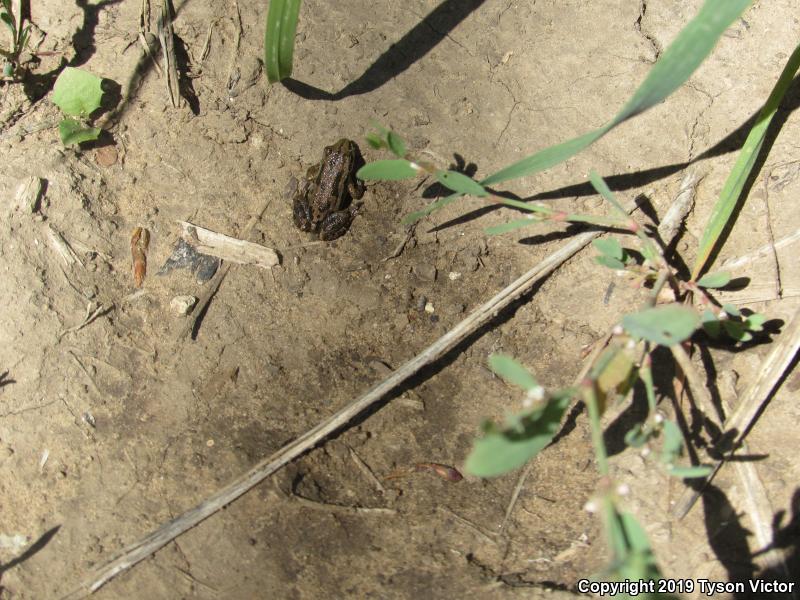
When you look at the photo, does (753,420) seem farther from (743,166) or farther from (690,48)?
(690,48)

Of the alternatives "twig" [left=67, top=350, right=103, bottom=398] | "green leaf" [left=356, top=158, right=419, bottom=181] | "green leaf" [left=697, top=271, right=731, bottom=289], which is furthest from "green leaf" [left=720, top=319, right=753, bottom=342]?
"twig" [left=67, top=350, right=103, bottom=398]

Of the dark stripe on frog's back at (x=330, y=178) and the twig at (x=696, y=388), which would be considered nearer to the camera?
the twig at (x=696, y=388)

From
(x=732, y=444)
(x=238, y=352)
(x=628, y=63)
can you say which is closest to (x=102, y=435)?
(x=238, y=352)

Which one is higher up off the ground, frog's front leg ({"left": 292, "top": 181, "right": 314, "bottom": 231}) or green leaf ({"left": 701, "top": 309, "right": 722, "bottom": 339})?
green leaf ({"left": 701, "top": 309, "right": 722, "bottom": 339})

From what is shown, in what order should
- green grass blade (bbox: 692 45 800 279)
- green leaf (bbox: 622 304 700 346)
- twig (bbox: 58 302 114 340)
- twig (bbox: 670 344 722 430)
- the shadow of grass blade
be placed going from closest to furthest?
1. green leaf (bbox: 622 304 700 346)
2. the shadow of grass blade
3. twig (bbox: 670 344 722 430)
4. green grass blade (bbox: 692 45 800 279)
5. twig (bbox: 58 302 114 340)

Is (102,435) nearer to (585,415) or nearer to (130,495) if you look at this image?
(130,495)

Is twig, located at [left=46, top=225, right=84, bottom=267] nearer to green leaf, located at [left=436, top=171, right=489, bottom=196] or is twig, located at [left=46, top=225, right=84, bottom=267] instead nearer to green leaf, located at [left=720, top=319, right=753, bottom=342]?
green leaf, located at [left=436, top=171, right=489, bottom=196]

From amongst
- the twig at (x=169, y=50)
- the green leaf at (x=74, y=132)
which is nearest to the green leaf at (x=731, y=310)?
the twig at (x=169, y=50)

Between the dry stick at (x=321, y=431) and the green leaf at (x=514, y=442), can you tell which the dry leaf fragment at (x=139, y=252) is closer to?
the dry stick at (x=321, y=431)
